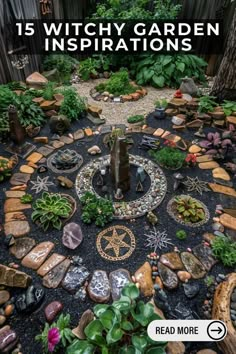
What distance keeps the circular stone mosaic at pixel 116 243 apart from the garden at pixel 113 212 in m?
0.01

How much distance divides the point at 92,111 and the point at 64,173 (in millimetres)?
1902

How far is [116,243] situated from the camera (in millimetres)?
3104

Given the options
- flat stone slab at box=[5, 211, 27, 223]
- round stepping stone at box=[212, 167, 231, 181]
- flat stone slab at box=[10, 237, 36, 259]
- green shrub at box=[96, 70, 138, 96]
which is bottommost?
flat stone slab at box=[10, 237, 36, 259]

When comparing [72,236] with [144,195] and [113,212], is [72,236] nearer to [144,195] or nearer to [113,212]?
[113,212]

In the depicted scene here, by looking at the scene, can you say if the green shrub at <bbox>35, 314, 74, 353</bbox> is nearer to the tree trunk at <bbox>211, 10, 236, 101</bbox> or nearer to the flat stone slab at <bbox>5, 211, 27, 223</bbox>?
the flat stone slab at <bbox>5, 211, 27, 223</bbox>

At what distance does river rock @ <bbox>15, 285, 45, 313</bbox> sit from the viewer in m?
2.48

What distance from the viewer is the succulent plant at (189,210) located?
334 cm

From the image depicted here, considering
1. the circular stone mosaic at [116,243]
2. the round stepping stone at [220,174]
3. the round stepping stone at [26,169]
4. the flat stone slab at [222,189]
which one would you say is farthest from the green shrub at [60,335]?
the round stepping stone at [220,174]

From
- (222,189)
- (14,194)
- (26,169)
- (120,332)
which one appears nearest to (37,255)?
(14,194)

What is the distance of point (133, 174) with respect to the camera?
13.3 feet

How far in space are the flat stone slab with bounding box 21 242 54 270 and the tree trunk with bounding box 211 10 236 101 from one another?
14.9 ft

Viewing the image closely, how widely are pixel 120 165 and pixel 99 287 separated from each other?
1550mm

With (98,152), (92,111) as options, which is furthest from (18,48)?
(98,152)

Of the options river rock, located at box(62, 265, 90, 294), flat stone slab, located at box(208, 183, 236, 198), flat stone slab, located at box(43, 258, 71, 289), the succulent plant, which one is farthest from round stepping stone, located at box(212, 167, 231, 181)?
flat stone slab, located at box(43, 258, 71, 289)
